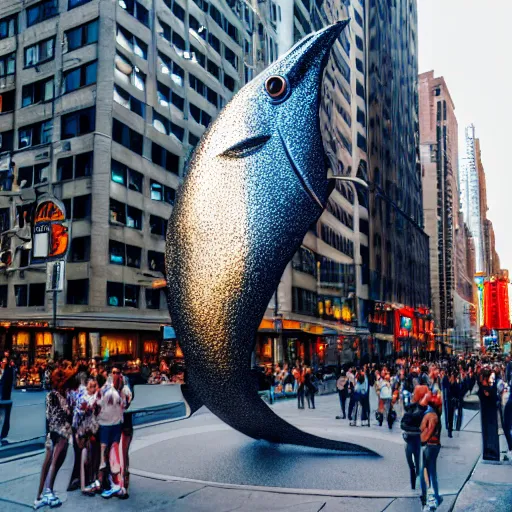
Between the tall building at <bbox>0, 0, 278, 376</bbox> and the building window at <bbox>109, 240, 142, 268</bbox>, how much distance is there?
0.07 metres

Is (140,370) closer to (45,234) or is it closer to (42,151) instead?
(45,234)

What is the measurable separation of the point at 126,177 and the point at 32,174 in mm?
5682

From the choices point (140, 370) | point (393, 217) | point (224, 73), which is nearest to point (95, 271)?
point (140, 370)

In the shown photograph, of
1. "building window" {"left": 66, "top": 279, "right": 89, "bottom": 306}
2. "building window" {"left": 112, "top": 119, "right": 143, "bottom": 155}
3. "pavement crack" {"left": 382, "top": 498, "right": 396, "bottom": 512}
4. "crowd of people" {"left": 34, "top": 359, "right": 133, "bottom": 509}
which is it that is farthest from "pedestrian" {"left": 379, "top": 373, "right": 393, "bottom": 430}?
"building window" {"left": 112, "top": 119, "right": 143, "bottom": 155}

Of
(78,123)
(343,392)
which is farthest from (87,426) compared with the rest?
(78,123)

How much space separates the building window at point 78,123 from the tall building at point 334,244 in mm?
15182

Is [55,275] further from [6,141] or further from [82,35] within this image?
[82,35]

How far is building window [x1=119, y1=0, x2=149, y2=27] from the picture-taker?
36.2 meters

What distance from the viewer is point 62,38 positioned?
36.0 m

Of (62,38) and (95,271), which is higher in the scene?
(62,38)

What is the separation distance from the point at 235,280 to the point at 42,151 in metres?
Result: 29.5

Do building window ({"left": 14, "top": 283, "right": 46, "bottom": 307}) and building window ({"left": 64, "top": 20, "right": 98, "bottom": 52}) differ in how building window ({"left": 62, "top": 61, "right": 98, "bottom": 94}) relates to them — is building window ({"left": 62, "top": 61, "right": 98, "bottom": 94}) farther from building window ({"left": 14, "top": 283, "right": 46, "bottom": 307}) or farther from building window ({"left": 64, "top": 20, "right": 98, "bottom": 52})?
building window ({"left": 14, "top": 283, "right": 46, "bottom": 307})

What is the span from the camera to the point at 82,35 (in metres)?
35.3

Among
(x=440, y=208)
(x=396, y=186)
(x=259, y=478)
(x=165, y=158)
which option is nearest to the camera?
(x=259, y=478)
